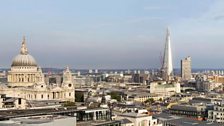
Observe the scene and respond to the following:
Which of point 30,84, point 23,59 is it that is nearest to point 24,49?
point 23,59

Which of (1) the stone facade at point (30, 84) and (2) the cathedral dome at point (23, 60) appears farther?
(2) the cathedral dome at point (23, 60)

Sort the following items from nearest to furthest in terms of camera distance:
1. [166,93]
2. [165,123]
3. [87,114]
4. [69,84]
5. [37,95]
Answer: [87,114], [165,123], [37,95], [69,84], [166,93]

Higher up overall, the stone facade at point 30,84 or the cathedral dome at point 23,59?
the cathedral dome at point 23,59

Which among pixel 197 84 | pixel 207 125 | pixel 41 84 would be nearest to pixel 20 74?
pixel 41 84

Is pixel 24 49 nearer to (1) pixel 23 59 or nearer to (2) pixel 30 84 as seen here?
(1) pixel 23 59

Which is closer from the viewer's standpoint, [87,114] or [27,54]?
[87,114]

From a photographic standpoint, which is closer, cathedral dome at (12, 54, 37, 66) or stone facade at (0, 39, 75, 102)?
stone facade at (0, 39, 75, 102)

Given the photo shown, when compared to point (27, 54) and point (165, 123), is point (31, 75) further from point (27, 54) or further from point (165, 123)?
point (165, 123)

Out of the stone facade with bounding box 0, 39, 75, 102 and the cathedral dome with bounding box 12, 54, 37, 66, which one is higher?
the cathedral dome with bounding box 12, 54, 37, 66
